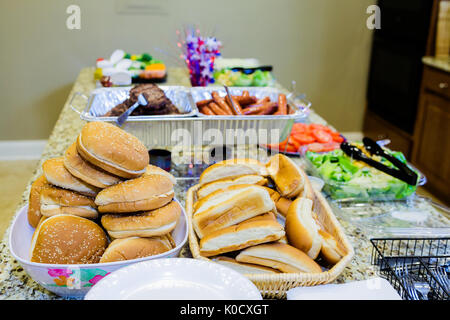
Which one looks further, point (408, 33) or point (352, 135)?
point (352, 135)

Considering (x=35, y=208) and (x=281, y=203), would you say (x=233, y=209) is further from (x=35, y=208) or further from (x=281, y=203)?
(x=35, y=208)

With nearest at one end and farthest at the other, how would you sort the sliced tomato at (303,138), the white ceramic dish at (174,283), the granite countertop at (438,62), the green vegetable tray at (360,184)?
the white ceramic dish at (174,283), the green vegetable tray at (360,184), the sliced tomato at (303,138), the granite countertop at (438,62)

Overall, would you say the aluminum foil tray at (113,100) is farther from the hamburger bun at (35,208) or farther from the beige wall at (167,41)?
the beige wall at (167,41)

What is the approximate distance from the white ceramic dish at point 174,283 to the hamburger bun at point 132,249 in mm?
81

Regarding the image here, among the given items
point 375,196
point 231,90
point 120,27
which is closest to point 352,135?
point 120,27

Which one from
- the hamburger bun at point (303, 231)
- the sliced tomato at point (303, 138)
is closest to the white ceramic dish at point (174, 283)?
the hamburger bun at point (303, 231)

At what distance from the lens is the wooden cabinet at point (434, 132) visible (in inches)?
127

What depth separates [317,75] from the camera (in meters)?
4.23

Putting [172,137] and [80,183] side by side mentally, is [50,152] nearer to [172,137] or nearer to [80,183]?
[172,137]

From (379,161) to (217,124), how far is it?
1.86 ft

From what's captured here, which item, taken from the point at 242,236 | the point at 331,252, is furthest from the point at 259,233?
the point at 331,252

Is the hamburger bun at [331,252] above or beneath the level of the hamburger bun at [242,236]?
beneath

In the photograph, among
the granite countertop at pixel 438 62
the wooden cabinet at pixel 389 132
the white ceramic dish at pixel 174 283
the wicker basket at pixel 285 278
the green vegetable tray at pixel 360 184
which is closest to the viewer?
the white ceramic dish at pixel 174 283

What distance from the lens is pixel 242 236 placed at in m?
0.93
